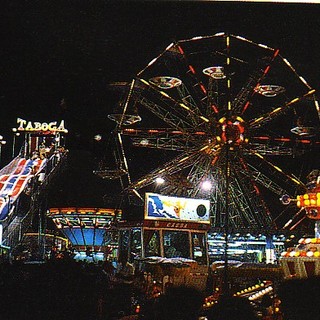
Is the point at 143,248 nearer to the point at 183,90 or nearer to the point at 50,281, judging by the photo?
the point at 183,90

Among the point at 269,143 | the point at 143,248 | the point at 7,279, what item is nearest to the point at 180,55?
the point at 269,143

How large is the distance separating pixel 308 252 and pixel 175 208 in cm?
766

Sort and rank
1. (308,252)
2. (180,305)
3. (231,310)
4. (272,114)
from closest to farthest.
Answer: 1. (231,310)
2. (180,305)
3. (308,252)
4. (272,114)

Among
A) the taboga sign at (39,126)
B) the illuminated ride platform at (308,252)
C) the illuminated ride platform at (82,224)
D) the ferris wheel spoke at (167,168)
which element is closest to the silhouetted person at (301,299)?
the illuminated ride platform at (308,252)

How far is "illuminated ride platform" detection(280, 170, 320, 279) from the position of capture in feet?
47.5

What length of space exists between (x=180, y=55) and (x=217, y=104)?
2.83m

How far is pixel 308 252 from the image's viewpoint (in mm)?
14680

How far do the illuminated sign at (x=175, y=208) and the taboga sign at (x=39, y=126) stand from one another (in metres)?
51.5

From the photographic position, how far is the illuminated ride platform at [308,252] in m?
14.5

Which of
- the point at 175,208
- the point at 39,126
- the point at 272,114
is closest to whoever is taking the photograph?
the point at 175,208

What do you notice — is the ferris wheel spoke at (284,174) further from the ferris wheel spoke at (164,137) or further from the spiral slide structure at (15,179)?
the spiral slide structure at (15,179)

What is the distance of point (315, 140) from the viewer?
91.4 ft

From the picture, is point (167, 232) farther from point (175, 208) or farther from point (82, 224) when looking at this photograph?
point (82, 224)

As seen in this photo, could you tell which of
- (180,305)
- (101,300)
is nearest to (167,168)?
(101,300)
